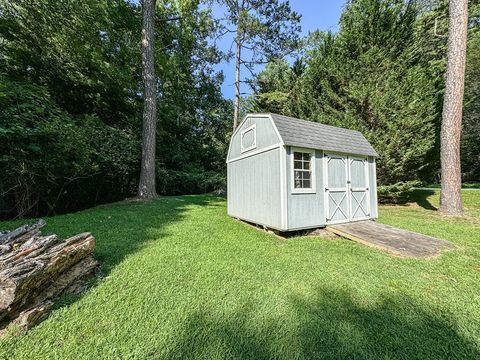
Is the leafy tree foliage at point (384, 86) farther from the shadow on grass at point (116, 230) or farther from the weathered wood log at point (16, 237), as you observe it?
the weathered wood log at point (16, 237)

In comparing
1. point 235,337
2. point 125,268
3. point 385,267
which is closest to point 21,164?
point 125,268

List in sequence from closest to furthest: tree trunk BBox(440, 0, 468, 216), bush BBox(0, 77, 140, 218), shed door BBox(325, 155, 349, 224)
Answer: shed door BBox(325, 155, 349, 224) < bush BBox(0, 77, 140, 218) < tree trunk BBox(440, 0, 468, 216)

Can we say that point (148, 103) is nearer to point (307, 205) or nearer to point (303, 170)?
point (303, 170)

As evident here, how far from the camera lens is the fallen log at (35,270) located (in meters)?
2.06

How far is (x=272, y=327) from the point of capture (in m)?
2.16

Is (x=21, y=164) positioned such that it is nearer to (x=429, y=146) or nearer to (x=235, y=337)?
(x=235, y=337)

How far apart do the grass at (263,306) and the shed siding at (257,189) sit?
3.81 feet

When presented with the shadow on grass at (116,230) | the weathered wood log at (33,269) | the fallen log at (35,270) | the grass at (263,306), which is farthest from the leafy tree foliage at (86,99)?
the grass at (263,306)

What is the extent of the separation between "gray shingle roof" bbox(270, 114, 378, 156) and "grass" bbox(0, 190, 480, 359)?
243cm

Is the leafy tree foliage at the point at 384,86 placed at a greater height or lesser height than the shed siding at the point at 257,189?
greater

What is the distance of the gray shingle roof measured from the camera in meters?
5.21

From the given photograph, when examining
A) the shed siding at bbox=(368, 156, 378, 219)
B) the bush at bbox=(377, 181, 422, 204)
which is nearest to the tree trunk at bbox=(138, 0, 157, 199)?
the shed siding at bbox=(368, 156, 378, 219)

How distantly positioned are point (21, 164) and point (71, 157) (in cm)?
123

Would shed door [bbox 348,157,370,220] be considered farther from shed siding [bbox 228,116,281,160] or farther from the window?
shed siding [bbox 228,116,281,160]
